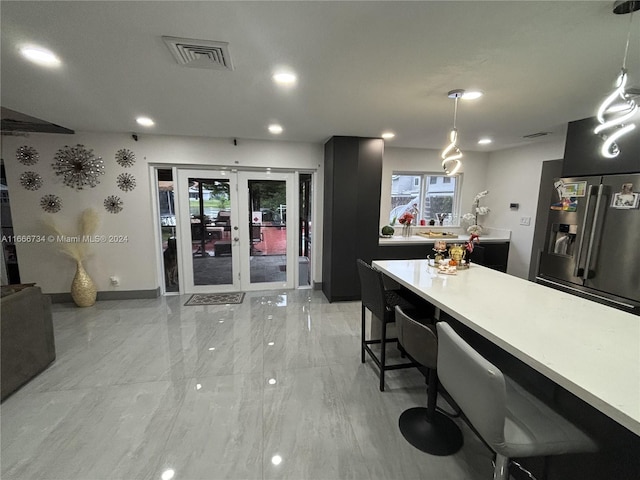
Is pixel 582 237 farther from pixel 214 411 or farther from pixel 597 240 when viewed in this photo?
pixel 214 411

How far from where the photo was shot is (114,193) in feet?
12.9

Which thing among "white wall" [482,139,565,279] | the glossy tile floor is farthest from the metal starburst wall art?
"white wall" [482,139,565,279]

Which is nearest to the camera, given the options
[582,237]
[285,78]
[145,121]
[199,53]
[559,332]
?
[559,332]

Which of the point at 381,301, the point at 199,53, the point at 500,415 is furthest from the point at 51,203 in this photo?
the point at 500,415

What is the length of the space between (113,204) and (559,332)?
4.96 m

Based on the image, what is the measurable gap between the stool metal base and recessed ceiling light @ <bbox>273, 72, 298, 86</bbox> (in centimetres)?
258

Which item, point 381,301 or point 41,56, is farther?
point 381,301

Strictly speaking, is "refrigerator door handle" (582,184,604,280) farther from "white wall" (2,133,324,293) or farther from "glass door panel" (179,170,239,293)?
"glass door panel" (179,170,239,293)

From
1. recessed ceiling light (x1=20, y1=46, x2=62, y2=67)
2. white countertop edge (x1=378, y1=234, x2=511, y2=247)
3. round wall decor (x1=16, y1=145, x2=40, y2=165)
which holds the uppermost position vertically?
recessed ceiling light (x1=20, y1=46, x2=62, y2=67)

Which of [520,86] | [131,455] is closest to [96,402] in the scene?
[131,455]

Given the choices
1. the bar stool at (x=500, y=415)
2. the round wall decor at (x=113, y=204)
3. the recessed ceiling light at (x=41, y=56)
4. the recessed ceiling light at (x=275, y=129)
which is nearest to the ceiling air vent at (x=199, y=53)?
the recessed ceiling light at (x=41, y=56)

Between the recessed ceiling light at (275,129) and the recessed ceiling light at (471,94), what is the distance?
203cm

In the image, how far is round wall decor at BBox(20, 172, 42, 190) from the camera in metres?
3.67

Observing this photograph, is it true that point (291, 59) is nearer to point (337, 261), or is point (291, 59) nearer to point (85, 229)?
point (337, 261)
